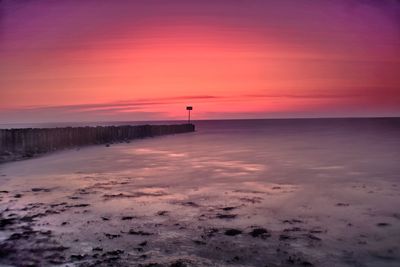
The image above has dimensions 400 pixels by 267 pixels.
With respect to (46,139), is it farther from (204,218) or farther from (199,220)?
(199,220)

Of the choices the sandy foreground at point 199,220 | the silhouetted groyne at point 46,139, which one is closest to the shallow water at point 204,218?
→ the sandy foreground at point 199,220

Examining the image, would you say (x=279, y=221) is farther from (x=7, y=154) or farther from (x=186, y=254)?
(x=7, y=154)

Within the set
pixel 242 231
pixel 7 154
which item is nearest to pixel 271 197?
pixel 242 231

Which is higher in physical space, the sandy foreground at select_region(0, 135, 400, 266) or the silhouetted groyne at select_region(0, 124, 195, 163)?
the silhouetted groyne at select_region(0, 124, 195, 163)

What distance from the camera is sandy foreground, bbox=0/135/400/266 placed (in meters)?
6.91

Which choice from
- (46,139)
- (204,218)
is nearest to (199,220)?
(204,218)

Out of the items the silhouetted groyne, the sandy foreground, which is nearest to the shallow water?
the sandy foreground

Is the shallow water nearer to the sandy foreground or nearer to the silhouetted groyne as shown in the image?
the sandy foreground

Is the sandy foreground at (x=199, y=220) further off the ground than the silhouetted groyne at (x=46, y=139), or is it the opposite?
the silhouetted groyne at (x=46, y=139)

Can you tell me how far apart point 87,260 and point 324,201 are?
736 centimetres

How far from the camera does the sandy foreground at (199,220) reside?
6.91m

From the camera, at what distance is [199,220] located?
374 inches

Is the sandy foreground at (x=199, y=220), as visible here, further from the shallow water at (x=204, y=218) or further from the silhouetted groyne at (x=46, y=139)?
the silhouetted groyne at (x=46, y=139)

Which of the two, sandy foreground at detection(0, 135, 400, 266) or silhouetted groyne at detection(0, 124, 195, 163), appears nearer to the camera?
sandy foreground at detection(0, 135, 400, 266)
